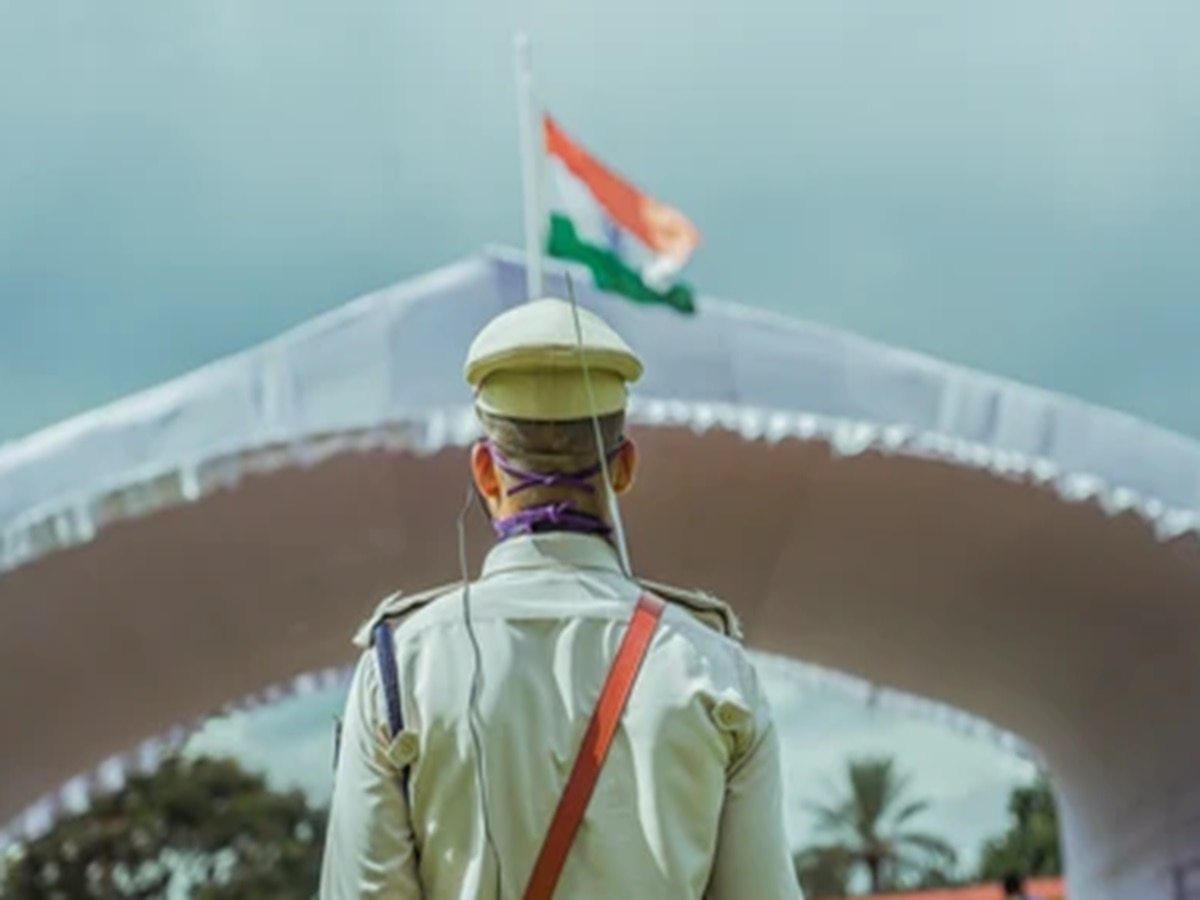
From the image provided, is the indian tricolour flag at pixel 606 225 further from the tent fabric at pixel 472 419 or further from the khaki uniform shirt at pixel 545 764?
the khaki uniform shirt at pixel 545 764

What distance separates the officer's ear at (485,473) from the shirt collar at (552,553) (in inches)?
2.4

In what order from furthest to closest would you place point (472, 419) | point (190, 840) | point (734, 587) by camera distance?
point (190, 840)
point (734, 587)
point (472, 419)

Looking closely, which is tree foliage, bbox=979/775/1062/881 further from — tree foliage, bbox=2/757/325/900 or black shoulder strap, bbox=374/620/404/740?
black shoulder strap, bbox=374/620/404/740

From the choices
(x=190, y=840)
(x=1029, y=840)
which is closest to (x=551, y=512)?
(x=190, y=840)

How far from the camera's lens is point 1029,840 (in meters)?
37.5

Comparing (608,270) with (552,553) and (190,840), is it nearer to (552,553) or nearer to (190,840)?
(552,553)

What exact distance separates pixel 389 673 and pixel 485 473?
0.23 metres

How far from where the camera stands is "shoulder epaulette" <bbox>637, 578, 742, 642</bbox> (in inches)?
76.9

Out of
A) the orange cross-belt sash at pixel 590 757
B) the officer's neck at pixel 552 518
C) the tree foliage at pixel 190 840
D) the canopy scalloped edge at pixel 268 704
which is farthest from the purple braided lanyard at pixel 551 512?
the tree foliage at pixel 190 840

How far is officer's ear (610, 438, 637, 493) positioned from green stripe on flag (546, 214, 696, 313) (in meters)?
5.30

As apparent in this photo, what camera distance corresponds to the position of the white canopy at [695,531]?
6.93m

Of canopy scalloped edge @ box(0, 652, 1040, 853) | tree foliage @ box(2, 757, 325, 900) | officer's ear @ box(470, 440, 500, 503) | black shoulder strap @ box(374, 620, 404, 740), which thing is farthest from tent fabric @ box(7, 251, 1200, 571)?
tree foliage @ box(2, 757, 325, 900)

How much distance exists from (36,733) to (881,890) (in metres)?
33.6

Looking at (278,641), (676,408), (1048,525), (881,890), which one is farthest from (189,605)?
(881,890)
